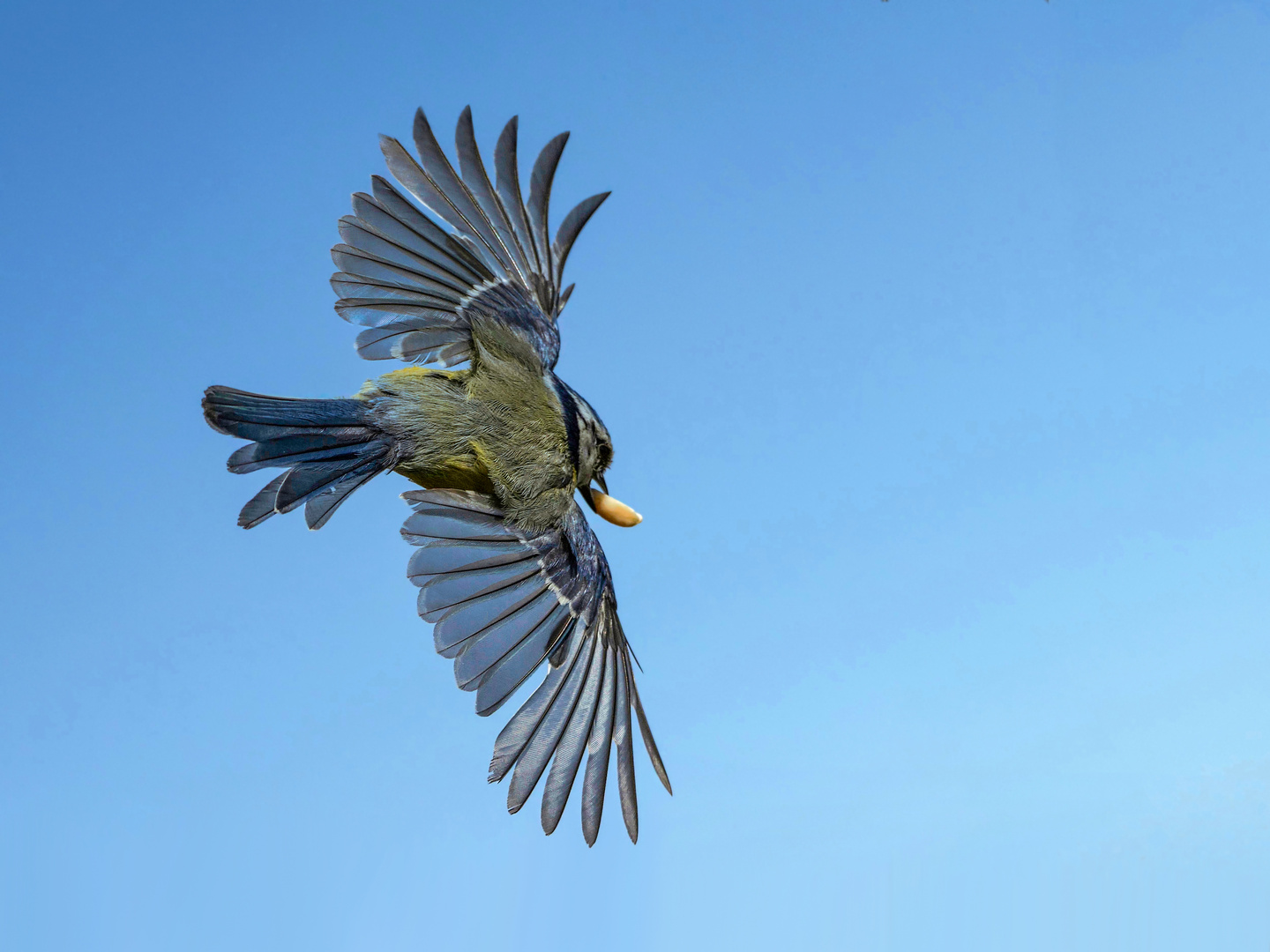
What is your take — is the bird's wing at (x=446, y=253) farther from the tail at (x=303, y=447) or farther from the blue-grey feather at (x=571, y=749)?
the blue-grey feather at (x=571, y=749)

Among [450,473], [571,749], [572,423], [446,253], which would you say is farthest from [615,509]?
[446,253]

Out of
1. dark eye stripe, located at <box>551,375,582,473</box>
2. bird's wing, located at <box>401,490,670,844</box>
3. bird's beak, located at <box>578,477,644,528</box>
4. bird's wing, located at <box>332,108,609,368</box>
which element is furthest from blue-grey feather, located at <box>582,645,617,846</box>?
bird's wing, located at <box>332,108,609,368</box>

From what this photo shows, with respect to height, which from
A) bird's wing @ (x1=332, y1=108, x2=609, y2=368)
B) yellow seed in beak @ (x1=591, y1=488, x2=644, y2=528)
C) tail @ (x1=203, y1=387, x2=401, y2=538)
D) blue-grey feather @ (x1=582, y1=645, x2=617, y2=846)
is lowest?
blue-grey feather @ (x1=582, y1=645, x2=617, y2=846)

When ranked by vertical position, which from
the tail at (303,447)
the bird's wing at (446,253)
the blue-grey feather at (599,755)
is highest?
the bird's wing at (446,253)

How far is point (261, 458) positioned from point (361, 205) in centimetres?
77

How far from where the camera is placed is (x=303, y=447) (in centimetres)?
246

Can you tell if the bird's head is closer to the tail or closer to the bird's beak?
the bird's beak

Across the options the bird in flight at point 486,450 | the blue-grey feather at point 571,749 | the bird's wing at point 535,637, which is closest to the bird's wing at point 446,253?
the bird in flight at point 486,450

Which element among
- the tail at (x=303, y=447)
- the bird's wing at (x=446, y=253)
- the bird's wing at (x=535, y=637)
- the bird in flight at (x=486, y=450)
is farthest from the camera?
the bird's wing at (x=446, y=253)

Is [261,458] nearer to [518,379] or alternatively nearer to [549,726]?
[518,379]

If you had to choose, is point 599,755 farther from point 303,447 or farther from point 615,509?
point 303,447

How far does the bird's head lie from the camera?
2855 millimetres

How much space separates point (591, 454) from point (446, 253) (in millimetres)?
668

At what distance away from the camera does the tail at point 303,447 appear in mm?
2352
